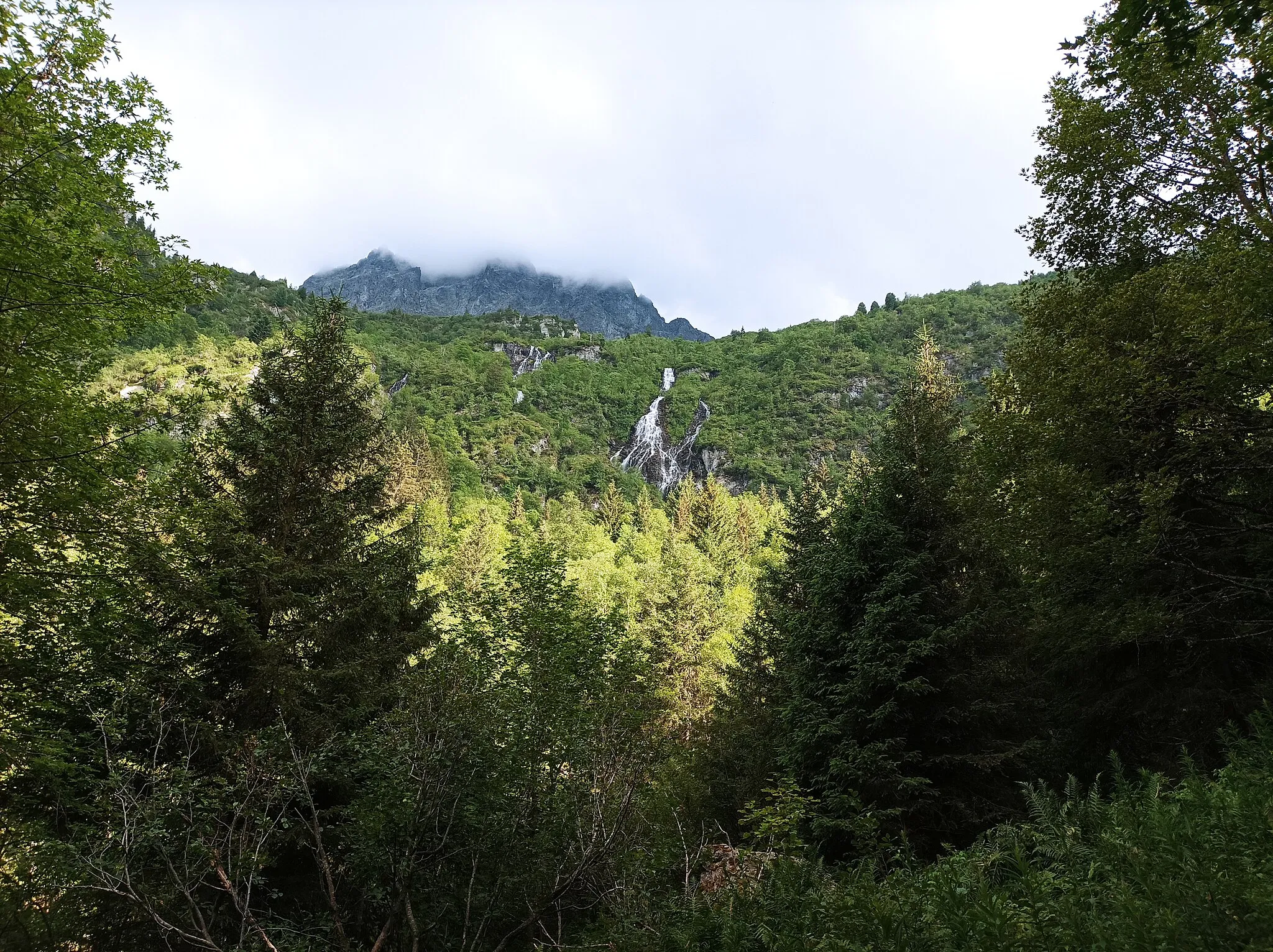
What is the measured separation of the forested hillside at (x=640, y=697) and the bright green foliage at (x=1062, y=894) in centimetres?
3

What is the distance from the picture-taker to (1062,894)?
4121 millimetres

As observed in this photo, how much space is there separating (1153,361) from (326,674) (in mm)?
12054

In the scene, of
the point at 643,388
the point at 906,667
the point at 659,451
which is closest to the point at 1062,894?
the point at 906,667

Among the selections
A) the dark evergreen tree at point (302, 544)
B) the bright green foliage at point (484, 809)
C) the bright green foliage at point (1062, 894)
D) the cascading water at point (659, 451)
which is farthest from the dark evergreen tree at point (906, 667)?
the cascading water at point (659, 451)

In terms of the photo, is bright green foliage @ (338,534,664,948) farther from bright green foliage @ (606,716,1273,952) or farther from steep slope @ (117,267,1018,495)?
steep slope @ (117,267,1018,495)

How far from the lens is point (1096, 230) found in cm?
1070

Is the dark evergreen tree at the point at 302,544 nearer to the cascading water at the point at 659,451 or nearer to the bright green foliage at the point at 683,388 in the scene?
the bright green foliage at the point at 683,388

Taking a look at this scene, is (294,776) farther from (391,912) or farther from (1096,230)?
(1096,230)

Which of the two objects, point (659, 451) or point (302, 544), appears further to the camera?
point (659, 451)

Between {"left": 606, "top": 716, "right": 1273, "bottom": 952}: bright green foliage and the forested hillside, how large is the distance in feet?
0.11

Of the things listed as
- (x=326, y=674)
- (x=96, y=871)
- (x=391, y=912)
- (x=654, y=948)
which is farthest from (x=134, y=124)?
(x=654, y=948)

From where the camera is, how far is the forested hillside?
529 centimetres

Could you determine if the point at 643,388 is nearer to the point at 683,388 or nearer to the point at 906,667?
the point at 683,388

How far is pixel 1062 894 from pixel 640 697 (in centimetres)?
1043
